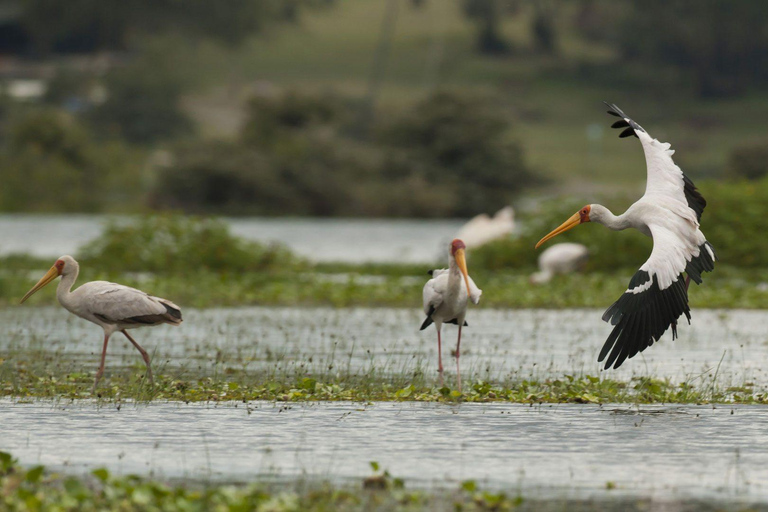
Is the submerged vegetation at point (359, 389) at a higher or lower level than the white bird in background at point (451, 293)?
lower

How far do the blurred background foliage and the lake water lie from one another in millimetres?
3010

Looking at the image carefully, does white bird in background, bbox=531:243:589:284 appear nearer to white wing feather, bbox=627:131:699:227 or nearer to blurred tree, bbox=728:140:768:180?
white wing feather, bbox=627:131:699:227

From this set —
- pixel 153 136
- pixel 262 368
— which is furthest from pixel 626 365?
pixel 153 136

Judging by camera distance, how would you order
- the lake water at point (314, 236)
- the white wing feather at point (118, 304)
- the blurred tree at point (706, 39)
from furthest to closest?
the blurred tree at point (706, 39) → the lake water at point (314, 236) → the white wing feather at point (118, 304)

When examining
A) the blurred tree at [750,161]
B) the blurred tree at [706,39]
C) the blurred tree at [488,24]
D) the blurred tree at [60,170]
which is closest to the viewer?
the blurred tree at [60,170]

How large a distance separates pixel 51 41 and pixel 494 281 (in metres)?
81.3

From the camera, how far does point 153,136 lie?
86250 millimetres

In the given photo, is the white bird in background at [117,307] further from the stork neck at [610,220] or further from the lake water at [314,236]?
the lake water at [314,236]

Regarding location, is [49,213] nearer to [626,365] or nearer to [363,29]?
[626,365]

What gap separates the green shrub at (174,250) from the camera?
24766 millimetres

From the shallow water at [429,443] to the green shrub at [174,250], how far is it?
48.4 feet

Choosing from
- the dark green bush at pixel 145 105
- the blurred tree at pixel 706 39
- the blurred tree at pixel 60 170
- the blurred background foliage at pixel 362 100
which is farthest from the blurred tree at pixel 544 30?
the blurred tree at pixel 60 170

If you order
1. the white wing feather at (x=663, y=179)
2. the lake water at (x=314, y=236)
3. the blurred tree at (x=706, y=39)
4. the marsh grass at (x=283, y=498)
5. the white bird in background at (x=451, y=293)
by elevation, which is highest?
the blurred tree at (x=706, y=39)

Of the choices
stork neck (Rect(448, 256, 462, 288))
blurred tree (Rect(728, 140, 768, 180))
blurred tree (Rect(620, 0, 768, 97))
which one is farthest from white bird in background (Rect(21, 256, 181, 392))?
blurred tree (Rect(620, 0, 768, 97))
